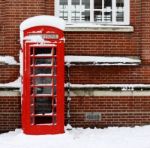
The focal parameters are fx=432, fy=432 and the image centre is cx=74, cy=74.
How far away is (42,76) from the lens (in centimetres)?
908

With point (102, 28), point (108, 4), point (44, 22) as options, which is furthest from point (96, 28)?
point (44, 22)

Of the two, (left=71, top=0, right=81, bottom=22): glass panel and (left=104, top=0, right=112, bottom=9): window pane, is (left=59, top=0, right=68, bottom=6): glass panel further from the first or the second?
(left=104, top=0, right=112, bottom=9): window pane

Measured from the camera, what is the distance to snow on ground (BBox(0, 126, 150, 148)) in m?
8.52

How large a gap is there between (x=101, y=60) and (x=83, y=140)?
7.26 feet

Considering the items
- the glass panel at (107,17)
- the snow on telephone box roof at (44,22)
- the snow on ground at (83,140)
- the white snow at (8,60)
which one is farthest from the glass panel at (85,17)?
the snow on ground at (83,140)

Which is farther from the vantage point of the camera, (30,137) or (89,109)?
(89,109)

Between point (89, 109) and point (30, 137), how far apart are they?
6.52 ft

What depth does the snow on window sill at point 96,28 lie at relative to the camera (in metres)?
10.5

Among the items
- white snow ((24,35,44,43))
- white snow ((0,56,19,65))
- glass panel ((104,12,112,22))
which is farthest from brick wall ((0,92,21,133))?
glass panel ((104,12,112,22))

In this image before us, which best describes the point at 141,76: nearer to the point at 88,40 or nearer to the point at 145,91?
the point at 145,91

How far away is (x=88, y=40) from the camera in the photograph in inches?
415

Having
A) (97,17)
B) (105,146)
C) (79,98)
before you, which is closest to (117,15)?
(97,17)

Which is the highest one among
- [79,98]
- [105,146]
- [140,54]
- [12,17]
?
[12,17]

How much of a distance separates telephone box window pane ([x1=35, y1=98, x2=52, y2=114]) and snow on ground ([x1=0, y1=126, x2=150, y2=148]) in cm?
55
